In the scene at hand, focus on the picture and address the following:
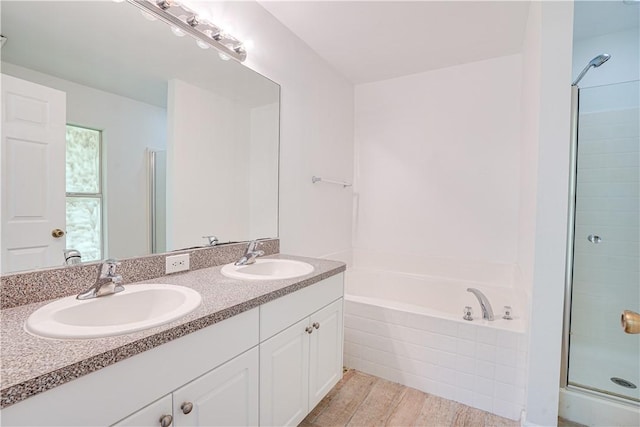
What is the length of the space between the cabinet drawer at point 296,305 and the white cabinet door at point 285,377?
0.04 metres

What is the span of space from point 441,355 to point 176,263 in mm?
1638

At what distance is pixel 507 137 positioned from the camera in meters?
2.44

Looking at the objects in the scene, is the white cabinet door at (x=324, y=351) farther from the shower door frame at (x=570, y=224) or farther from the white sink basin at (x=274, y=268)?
the shower door frame at (x=570, y=224)

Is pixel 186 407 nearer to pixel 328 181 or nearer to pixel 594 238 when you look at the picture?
pixel 328 181

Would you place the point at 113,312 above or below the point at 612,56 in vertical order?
below

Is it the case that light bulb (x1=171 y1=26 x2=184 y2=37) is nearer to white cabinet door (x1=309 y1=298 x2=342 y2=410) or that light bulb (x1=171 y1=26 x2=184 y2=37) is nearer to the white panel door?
the white panel door

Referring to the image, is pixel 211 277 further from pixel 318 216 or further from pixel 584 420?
pixel 584 420

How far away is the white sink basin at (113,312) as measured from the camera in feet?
2.45

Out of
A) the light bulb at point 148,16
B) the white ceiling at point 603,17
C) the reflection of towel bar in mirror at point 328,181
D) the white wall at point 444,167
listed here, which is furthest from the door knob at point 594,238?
the light bulb at point 148,16

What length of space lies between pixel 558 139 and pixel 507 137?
1.10 m

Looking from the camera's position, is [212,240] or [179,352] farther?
[212,240]

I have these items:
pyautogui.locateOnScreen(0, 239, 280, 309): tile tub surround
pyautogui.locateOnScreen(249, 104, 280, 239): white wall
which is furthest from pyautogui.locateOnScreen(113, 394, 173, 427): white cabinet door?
pyautogui.locateOnScreen(249, 104, 280, 239): white wall

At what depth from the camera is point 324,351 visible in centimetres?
155

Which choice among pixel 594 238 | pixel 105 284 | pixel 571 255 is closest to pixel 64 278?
pixel 105 284
